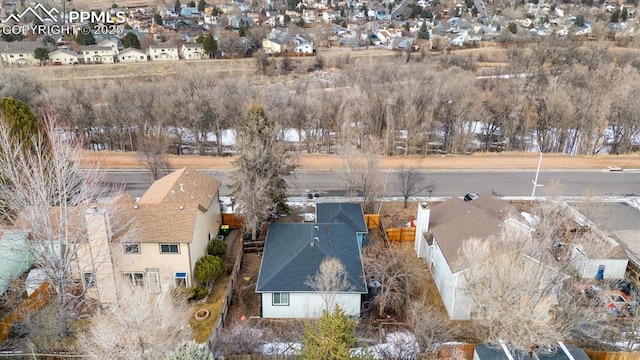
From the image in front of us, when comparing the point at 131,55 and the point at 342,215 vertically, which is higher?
the point at 342,215

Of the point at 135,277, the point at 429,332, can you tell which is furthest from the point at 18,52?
the point at 429,332

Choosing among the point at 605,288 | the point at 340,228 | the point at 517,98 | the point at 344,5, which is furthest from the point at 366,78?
the point at 344,5

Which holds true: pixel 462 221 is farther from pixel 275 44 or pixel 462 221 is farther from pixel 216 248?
pixel 275 44

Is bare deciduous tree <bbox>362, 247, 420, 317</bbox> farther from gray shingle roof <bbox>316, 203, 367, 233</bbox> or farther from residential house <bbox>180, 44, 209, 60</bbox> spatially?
residential house <bbox>180, 44, 209, 60</bbox>

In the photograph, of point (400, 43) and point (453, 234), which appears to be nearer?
point (453, 234)

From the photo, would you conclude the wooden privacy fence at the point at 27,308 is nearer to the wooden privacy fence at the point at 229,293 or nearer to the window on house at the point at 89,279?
the window on house at the point at 89,279
